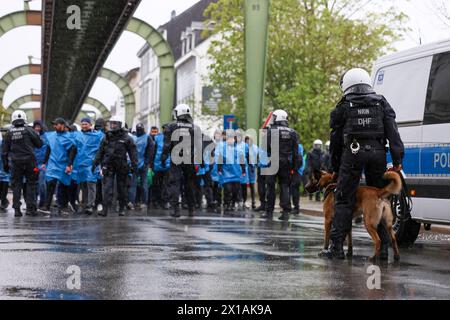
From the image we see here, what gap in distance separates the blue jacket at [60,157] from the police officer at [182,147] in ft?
11.5

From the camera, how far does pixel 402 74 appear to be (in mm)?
11562

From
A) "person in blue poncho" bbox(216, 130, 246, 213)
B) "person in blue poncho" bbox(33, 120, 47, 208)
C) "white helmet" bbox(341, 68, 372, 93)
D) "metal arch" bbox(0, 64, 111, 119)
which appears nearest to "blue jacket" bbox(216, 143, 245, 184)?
"person in blue poncho" bbox(216, 130, 246, 213)

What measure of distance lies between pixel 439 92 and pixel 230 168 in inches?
472

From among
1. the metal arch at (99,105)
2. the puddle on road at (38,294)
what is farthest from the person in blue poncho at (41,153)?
the metal arch at (99,105)

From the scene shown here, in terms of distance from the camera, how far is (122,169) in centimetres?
1825

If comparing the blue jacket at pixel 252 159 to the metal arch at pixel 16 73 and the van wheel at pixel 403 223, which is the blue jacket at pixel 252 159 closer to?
the van wheel at pixel 403 223

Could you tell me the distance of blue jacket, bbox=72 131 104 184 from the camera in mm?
20016

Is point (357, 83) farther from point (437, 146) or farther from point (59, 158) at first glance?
point (59, 158)

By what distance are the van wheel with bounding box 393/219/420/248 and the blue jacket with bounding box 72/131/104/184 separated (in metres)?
9.76

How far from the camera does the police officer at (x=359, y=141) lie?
30.5 ft

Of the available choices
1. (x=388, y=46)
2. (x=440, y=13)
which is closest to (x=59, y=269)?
(x=440, y=13)

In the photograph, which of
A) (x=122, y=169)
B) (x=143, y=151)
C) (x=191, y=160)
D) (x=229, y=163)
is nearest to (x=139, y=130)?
(x=143, y=151)
